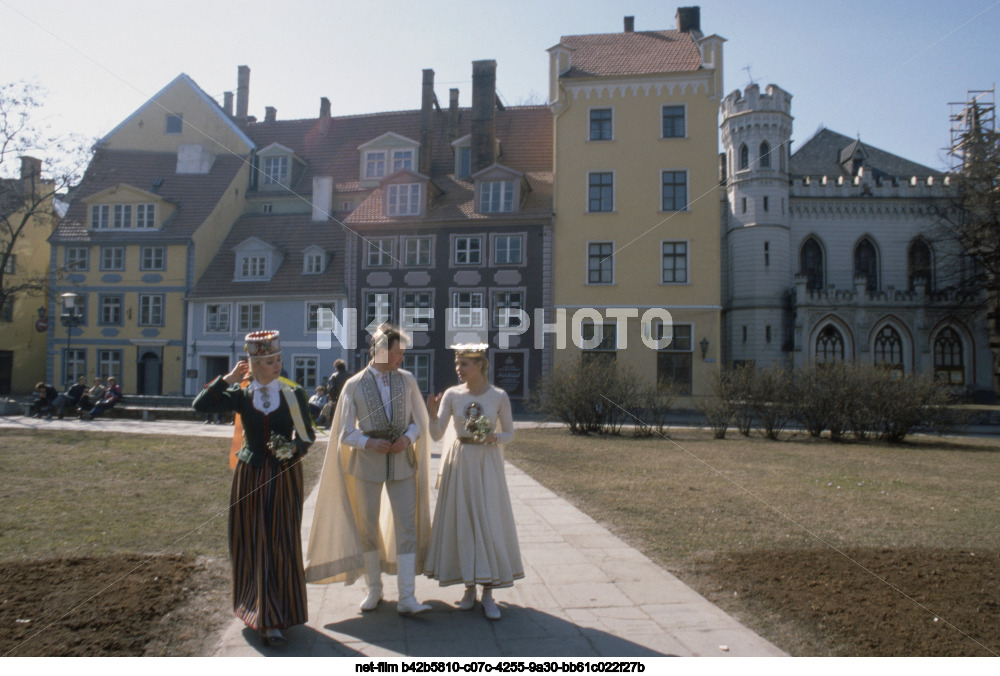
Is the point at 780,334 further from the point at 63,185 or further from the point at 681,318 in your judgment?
the point at 63,185

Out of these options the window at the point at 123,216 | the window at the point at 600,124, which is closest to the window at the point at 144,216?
the window at the point at 123,216

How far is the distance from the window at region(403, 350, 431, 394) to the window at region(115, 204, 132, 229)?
440 inches

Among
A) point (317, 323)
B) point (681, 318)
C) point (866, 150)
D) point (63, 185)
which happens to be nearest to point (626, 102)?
point (681, 318)

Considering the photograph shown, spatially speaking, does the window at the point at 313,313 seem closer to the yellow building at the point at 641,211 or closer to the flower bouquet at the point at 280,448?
the yellow building at the point at 641,211

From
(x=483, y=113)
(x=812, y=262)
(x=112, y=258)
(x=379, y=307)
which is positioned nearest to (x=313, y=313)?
(x=112, y=258)

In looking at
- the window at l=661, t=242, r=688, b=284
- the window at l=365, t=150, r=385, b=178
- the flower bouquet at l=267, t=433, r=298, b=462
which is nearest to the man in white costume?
the flower bouquet at l=267, t=433, r=298, b=462

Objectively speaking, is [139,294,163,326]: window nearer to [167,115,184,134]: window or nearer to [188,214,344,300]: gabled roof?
[188,214,344,300]: gabled roof

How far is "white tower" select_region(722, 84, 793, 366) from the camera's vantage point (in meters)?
38.1

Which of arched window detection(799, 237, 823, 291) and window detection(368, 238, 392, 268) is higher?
arched window detection(799, 237, 823, 291)

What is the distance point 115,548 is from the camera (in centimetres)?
561

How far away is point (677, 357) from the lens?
2689cm

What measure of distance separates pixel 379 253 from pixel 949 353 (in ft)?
103
